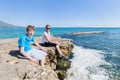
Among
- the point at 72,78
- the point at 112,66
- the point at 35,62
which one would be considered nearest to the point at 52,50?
the point at 72,78

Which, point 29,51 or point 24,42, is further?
point 29,51

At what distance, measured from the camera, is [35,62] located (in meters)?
8.28

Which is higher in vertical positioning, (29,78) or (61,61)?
(29,78)

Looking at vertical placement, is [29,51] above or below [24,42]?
below

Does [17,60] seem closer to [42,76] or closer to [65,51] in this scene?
[42,76]

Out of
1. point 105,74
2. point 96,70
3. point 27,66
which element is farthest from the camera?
point 96,70

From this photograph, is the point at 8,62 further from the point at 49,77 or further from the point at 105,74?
the point at 105,74

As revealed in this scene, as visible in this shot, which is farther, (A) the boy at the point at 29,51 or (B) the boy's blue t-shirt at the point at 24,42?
(A) the boy at the point at 29,51

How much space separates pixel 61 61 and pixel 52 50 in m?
1.48

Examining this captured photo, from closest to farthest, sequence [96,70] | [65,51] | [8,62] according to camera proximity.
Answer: [8,62] → [96,70] → [65,51]

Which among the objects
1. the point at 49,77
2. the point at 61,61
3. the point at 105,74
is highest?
the point at 49,77

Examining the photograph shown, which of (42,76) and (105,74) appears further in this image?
(105,74)

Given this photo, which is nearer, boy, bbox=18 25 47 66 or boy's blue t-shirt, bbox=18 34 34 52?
boy's blue t-shirt, bbox=18 34 34 52

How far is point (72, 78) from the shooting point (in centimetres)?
1226
